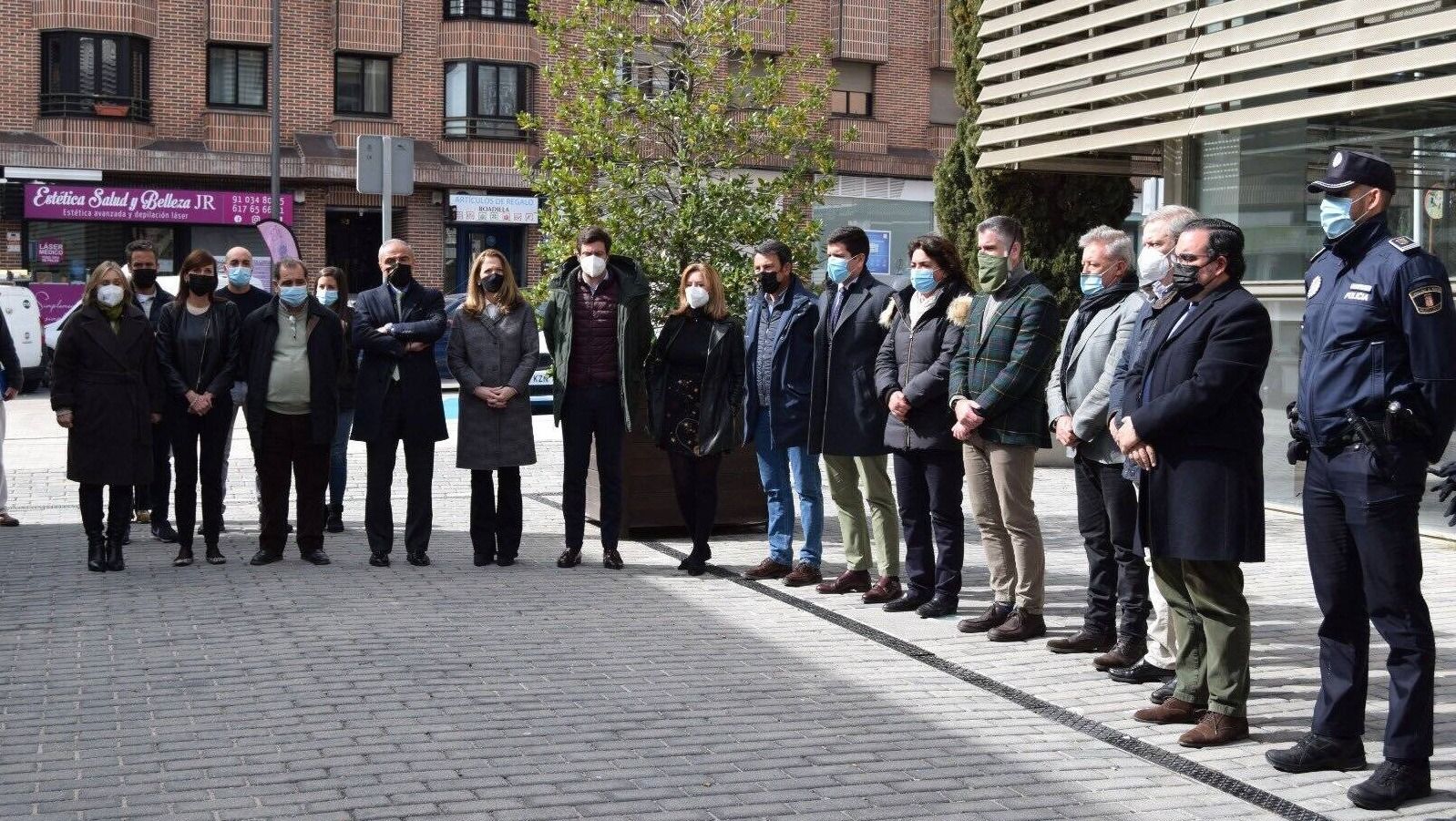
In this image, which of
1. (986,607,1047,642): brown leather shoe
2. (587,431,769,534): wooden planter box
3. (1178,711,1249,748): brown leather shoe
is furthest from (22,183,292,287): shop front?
(1178,711,1249,748): brown leather shoe

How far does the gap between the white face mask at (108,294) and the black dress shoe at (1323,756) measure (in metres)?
7.07

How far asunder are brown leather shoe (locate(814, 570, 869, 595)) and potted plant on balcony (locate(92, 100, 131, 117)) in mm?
31275

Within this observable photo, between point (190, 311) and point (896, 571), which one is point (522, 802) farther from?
point (190, 311)

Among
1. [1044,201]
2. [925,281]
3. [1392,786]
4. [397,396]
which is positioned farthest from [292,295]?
[1044,201]

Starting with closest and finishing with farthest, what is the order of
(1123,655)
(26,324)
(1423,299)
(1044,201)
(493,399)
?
(1423,299) < (1123,655) < (493,399) < (1044,201) < (26,324)

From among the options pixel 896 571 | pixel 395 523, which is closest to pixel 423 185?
pixel 395 523

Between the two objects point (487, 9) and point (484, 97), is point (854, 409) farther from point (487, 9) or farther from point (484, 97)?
point (487, 9)

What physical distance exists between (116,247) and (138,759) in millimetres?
34179

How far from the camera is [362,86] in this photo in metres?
39.5

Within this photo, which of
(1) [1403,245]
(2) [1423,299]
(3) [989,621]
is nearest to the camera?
(2) [1423,299]

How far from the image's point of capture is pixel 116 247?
37.5 meters

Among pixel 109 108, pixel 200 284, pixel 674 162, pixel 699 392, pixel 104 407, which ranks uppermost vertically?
pixel 109 108

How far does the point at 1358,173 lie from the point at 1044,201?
11.7 metres

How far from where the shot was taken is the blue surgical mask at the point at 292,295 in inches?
400
